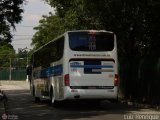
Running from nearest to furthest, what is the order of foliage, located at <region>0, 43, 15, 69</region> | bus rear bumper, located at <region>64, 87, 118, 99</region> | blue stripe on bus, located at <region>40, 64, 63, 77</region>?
bus rear bumper, located at <region>64, 87, 118, 99</region> < blue stripe on bus, located at <region>40, 64, 63, 77</region> < foliage, located at <region>0, 43, 15, 69</region>

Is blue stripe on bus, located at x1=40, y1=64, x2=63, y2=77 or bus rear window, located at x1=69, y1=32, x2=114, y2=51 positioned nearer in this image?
bus rear window, located at x1=69, y1=32, x2=114, y2=51

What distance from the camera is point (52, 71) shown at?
25.6 m

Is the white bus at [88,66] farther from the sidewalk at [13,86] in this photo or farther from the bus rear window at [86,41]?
the sidewalk at [13,86]

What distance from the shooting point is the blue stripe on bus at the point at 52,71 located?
2367 cm

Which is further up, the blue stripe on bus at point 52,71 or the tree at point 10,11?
the tree at point 10,11

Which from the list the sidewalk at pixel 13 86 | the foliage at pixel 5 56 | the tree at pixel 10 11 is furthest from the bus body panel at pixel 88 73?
the foliage at pixel 5 56

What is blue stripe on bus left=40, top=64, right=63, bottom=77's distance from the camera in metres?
23.7

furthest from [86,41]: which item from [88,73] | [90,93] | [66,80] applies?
[90,93]

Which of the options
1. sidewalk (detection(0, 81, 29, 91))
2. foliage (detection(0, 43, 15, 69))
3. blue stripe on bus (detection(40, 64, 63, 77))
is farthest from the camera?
foliage (detection(0, 43, 15, 69))

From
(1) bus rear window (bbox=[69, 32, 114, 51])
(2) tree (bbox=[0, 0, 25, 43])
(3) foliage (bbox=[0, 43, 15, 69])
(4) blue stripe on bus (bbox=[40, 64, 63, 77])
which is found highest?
(3) foliage (bbox=[0, 43, 15, 69])

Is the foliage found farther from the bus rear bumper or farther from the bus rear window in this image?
the bus rear bumper

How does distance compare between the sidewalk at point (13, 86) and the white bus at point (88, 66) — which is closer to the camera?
the white bus at point (88, 66)

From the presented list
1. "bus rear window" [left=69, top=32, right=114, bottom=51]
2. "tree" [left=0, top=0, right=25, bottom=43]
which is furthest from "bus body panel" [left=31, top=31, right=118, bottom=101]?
"tree" [left=0, top=0, right=25, bottom=43]

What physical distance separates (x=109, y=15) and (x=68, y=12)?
4000 mm
